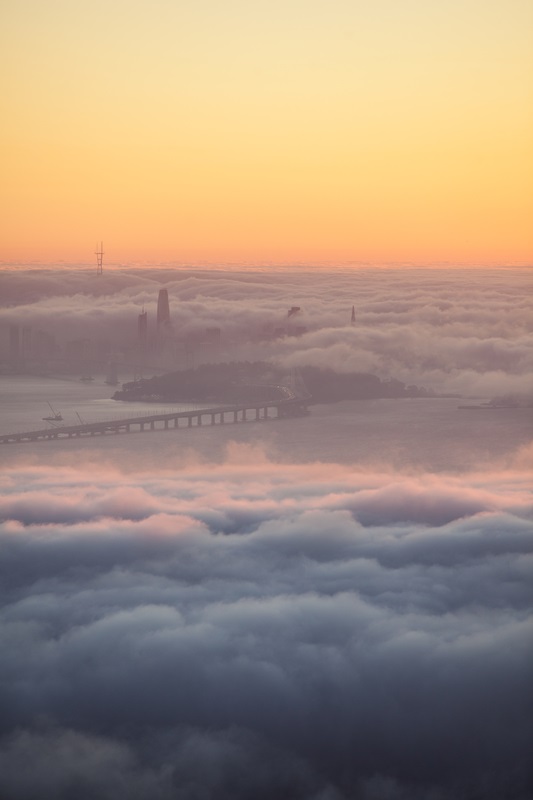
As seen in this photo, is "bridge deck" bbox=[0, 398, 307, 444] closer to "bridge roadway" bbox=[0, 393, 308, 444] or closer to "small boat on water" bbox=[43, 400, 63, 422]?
"bridge roadway" bbox=[0, 393, 308, 444]

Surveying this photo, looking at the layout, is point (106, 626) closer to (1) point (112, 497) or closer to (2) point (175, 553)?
(2) point (175, 553)

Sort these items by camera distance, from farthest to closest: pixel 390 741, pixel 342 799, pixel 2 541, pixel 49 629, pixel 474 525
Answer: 1. pixel 474 525
2. pixel 2 541
3. pixel 49 629
4. pixel 390 741
5. pixel 342 799

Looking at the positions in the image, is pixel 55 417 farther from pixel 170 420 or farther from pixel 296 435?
pixel 296 435

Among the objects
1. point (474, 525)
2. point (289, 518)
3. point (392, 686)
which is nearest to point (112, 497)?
point (289, 518)

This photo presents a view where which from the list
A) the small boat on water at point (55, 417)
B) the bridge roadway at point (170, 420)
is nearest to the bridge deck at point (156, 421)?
the bridge roadway at point (170, 420)

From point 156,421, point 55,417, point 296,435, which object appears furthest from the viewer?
point 156,421

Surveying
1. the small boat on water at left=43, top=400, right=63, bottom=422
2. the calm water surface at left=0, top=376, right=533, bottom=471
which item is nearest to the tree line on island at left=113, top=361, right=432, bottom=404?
the calm water surface at left=0, top=376, right=533, bottom=471

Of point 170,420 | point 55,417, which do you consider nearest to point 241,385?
point 170,420
